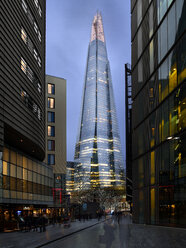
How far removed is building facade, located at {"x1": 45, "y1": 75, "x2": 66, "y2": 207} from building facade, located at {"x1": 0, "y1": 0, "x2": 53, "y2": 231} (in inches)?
1029

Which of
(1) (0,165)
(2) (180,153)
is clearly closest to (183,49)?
(2) (180,153)

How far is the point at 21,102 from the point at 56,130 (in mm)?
41675

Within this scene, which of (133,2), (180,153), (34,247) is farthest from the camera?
(133,2)

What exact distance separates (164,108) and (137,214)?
14.7 m

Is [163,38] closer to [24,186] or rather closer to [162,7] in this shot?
[162,7]

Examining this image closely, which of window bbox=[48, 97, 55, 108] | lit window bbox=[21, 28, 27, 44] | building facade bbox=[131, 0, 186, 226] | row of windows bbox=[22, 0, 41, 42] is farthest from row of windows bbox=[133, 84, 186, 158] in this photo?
window bbox=[48, 97, 55, 108]

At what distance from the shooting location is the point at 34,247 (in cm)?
1628

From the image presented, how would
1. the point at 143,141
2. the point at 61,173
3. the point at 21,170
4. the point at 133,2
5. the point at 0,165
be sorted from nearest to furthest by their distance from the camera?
the point at 0,165, the point at 21,170, the point at 143,141, the point at 133,2, the point at 61,173

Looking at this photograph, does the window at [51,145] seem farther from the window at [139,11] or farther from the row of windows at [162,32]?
the window at [139,11]

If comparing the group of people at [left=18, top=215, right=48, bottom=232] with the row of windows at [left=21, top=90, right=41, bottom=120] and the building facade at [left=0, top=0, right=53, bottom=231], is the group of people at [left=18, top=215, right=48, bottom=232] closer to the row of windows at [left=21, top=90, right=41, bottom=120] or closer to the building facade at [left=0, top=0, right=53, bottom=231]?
the building facade at [left=0, top=0, right=53, bottom=231]

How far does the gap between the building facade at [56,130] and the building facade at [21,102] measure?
2613 centimetres

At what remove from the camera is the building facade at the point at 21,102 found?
2400 cm

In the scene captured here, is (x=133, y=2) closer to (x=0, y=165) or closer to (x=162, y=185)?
(x=162, y=185)

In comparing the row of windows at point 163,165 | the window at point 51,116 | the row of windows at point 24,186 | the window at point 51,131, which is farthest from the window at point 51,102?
the row of windows at point 163,165
